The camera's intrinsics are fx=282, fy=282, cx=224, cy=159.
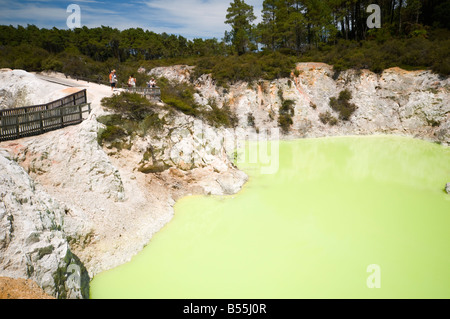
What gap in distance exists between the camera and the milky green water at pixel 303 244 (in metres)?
9.63

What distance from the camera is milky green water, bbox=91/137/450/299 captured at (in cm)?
963

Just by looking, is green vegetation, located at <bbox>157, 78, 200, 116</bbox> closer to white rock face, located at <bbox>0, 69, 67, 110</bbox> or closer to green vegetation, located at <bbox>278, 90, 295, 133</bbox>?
white rock face, located at <bbox>0, 69, 67, 110</bbox>

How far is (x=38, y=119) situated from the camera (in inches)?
546

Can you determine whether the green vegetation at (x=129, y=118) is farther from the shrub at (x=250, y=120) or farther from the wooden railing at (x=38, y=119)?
the shrub at (x=250, y=120)

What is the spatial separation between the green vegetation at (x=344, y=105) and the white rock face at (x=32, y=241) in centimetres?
3381

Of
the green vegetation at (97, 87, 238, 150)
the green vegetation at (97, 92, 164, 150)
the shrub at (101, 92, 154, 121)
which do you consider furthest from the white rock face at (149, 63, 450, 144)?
the green vegetation at (97, 92, 164, 150)

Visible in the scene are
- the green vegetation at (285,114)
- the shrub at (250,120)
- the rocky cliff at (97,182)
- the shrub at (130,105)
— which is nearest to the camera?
the rocky cliff at (97,182)

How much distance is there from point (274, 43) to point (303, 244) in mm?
49928

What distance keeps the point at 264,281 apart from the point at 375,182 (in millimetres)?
13514

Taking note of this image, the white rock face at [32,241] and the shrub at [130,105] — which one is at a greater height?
the shrub at [130,105]

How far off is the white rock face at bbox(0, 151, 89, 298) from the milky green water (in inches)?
51.9

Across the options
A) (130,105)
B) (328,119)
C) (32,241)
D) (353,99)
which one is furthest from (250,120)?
(32,241)

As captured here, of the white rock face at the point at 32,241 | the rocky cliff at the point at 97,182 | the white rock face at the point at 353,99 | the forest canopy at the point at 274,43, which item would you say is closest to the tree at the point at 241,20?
the forest canopy at the point at 274,43
